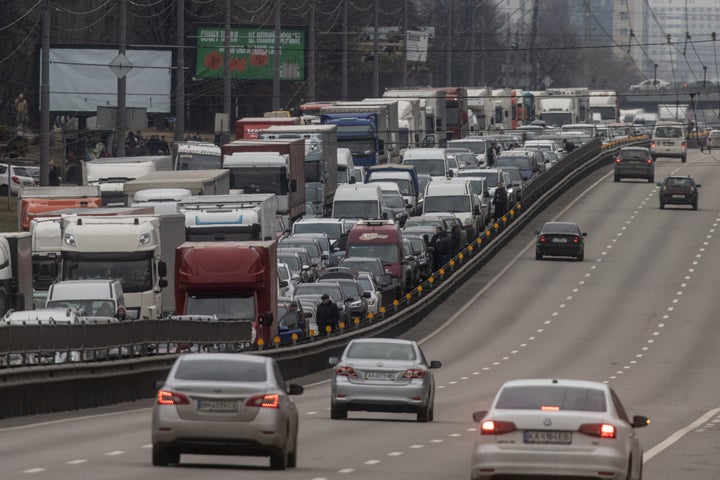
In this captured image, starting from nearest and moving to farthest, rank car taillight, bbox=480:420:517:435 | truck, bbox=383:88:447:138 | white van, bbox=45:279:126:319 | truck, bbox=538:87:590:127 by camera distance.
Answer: car taillight, bbox=480:420:517:435
white van, bbox=45:279:126:319
truck, bbox=383:88:447:138
truck, bbox=538:87:590:127

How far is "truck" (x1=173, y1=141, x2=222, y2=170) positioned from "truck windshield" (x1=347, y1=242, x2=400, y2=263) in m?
10.9

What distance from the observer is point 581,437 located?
52.0ft

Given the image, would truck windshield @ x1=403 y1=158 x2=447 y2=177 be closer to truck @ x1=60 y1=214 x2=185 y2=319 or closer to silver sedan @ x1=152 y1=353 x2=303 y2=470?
truck @ x1=60 y1=214 x2=185 y2=319

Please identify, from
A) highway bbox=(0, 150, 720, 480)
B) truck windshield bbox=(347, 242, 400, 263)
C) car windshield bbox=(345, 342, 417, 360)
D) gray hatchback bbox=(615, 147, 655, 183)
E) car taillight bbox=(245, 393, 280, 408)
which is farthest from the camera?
gray hatchback bbox=(615, 147, 655, 183)

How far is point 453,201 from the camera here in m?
66.7

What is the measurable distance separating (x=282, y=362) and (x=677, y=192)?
Answer: 145ft

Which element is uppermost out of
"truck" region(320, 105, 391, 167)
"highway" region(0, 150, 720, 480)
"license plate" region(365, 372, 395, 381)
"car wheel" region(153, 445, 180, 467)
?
"truck" region(320, 105, 391, 167)

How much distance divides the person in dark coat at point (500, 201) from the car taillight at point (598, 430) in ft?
182

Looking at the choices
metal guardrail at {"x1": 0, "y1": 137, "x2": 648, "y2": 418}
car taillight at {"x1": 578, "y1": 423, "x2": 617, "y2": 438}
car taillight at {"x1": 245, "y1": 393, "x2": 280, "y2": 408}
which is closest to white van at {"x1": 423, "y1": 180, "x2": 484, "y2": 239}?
metal guardrail at {"x1": 0, "y1": 137, "x2": 648, "y2": 418}

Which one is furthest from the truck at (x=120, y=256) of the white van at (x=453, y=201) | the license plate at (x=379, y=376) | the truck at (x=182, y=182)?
the white van at (x=453, y=201)

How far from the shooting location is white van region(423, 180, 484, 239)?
6625cm

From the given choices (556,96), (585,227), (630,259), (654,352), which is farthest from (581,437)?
(556,96)

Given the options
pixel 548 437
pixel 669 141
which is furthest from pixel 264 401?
pixel 669 141

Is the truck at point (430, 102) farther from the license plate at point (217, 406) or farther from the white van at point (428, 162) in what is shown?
the license plate at point (217, 406)
